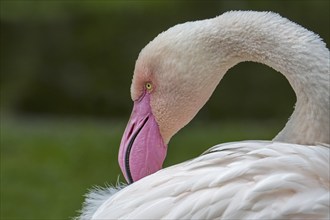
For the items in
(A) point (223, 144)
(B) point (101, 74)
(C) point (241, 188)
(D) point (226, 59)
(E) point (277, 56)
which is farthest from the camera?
(B) point (101, 74)

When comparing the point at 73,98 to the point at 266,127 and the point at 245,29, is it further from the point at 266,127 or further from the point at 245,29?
the point at 245,29

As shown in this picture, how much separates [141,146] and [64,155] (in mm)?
3536

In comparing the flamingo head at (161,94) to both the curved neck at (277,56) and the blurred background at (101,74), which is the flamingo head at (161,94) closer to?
the curved neck at (277,56)

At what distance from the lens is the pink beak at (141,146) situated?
2725mm

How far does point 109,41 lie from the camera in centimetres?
716

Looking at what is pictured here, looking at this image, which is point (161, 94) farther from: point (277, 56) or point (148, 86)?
point (277, 56)

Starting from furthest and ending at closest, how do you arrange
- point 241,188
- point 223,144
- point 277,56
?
point 277,56 < point 223,144 < point 241,188

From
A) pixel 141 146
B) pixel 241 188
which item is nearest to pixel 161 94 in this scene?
pixel 141 146

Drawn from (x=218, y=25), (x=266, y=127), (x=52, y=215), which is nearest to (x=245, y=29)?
(x=218, y=25)

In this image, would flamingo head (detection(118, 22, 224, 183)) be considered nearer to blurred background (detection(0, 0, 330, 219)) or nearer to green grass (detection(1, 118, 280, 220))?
green grass (detection(1, 118, 280, 220))

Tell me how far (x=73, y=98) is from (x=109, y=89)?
34 cm

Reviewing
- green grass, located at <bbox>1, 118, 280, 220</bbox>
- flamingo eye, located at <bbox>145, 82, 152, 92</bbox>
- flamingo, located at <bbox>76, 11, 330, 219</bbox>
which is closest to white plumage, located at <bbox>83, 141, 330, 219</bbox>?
flamingo, located at <bbox>76, 11, 330, 219</bbox>

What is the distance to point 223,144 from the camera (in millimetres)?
2453

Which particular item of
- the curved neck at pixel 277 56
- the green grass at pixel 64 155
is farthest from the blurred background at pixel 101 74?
the curved neck at pixel 277 56
